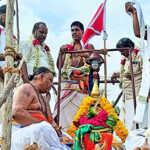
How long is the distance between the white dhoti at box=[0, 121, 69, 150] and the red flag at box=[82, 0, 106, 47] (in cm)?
365

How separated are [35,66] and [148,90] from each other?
8.51ft

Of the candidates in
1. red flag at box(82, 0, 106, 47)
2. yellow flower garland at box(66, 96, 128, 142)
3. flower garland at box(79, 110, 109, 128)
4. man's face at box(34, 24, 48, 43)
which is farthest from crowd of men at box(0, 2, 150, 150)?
flower garland at box(79, 110, 109, 128)

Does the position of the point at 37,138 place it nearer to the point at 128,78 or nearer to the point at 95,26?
the point at 128,78

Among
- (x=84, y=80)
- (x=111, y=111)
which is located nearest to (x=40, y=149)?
(x=111, y=111)

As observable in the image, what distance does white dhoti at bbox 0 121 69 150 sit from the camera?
12.8 ft

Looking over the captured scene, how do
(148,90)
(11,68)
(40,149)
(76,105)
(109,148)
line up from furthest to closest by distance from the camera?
(76,105) → (109,148) → (148,90) → (40,149) → (11,68)

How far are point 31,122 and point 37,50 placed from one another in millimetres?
2927

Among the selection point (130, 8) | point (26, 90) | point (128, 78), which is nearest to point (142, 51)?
point (130, 8)

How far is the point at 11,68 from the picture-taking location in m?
3.39

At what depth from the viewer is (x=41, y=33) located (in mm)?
7027

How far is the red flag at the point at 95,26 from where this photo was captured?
7398 millimetres

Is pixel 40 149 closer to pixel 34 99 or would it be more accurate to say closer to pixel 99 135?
pixel 34 99

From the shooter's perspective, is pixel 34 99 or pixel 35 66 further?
pixel 35 66

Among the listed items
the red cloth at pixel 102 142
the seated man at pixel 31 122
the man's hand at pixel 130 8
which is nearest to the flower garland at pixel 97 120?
the red cloth at pixel 102 142
